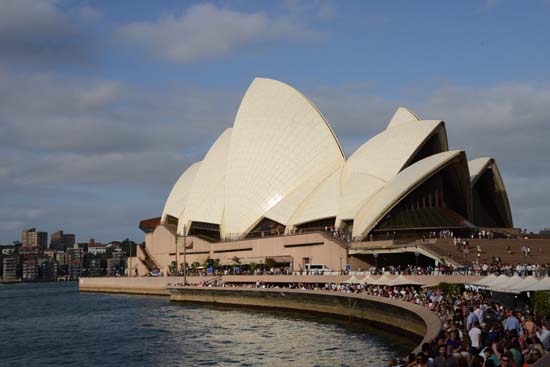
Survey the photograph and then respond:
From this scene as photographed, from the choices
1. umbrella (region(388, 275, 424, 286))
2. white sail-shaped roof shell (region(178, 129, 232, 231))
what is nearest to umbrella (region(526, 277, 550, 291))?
umbrella (region(388, 275, 424, 286))

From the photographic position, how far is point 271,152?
61.0 m

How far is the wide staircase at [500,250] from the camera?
128 feet

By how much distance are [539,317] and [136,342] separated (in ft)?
57.4

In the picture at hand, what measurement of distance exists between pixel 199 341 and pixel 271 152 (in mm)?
34155

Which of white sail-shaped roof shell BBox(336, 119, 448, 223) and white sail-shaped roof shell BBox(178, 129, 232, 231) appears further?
white sail-shaped roof shell BBox(178, 129, 232, 231)

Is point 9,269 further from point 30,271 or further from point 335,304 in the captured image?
point 335,304

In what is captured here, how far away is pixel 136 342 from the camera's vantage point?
29.5m

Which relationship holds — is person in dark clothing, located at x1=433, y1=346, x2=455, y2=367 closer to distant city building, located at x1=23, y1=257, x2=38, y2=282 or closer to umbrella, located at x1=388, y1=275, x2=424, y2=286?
umbrella, located at x1=388, y1=275, x2=424, y2=286

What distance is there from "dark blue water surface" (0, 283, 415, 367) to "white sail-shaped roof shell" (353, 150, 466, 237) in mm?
10933

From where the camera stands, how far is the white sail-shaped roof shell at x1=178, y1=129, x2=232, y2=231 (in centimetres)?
6950

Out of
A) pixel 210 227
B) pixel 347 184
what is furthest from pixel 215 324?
pixel 210 227

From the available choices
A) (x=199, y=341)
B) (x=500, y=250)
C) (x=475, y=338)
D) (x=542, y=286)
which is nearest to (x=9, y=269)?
(x=500, y=250)

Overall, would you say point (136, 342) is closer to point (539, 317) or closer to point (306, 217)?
point (539, 317)

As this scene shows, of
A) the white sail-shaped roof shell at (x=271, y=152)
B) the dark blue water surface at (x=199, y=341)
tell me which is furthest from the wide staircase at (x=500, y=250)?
the white sail-shaped roof shell at (x=271, y=152)
